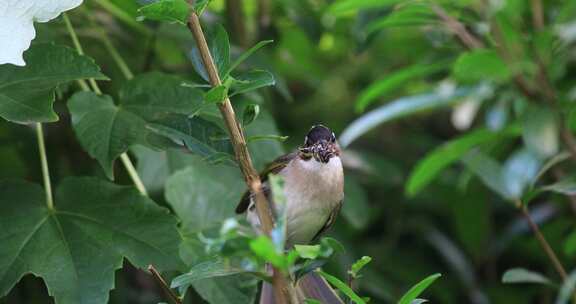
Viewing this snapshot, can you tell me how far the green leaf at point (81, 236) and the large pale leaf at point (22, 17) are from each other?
0.33m

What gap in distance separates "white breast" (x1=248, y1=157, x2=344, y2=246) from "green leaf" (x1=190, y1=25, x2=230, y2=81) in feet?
1.77

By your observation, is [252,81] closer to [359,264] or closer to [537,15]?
[359,264]

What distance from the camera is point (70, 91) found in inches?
67.1

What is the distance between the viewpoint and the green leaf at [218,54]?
1.12 metres

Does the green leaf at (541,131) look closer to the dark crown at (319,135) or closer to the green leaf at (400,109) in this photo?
the green leaf at (400,109)

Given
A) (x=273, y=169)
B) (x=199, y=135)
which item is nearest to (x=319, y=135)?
(x=273, y=169)

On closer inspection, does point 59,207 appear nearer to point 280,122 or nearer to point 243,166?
point 243,166

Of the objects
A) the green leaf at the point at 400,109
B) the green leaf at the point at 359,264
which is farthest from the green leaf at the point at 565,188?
the green leaf at the point at 359,264

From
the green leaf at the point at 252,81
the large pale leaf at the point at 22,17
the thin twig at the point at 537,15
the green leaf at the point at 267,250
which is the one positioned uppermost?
the thin twig at the point at 537,15

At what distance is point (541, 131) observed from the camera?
77.7 inches

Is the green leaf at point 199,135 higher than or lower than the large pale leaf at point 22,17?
lower

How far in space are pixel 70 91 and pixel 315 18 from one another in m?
0.81

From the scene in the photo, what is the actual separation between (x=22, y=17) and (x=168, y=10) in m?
0.24

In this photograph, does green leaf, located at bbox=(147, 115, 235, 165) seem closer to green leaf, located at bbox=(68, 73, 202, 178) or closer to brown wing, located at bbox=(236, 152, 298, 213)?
green leaf, located at bbox=(68, 73, 202, 178)
